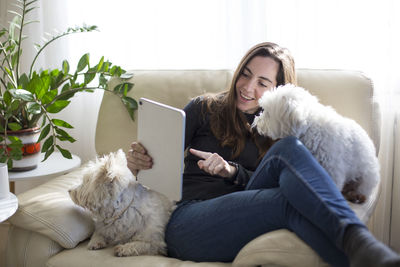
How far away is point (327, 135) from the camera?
138 centimetres

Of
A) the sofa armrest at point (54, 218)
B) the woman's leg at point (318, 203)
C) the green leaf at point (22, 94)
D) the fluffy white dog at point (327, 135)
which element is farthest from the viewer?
the green leaf at point (22, 94)

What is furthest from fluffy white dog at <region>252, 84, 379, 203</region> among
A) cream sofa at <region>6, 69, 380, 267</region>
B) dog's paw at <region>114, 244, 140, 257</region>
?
dog's paw at <region>114, 244, 140, 257</region>

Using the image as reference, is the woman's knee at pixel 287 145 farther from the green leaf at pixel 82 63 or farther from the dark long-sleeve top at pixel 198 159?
the green leaf at pixel 82 63

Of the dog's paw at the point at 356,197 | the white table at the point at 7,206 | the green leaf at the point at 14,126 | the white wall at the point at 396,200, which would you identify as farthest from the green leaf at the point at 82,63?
the white wall at the point at 396,200

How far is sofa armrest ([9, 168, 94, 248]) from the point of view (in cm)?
153

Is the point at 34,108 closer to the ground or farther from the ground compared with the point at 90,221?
farther from the ground

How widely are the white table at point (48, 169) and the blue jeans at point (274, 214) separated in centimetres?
72

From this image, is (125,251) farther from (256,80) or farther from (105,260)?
(256,80)

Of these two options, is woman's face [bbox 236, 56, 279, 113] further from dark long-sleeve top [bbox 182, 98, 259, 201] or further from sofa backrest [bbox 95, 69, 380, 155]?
sofa backrest [bbox 95, 69, 380, 155]

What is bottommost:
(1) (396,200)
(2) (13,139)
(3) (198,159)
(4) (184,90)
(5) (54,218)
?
(1) (396,200)

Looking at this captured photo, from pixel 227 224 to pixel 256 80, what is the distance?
2.28 ft

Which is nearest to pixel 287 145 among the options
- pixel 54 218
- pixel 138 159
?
pixel 138 159

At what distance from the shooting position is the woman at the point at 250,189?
113 cm

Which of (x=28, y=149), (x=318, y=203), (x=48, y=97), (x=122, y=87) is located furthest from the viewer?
(x=122, y=87)
